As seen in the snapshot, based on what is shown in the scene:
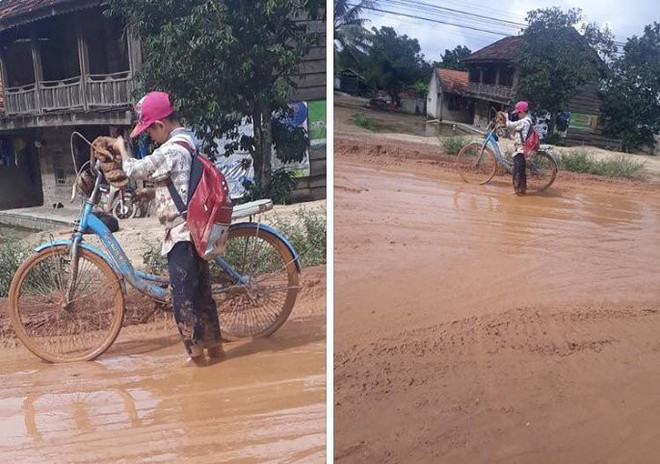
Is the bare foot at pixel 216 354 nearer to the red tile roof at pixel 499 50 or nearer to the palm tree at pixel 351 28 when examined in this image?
the palm tree at pixel 351 28

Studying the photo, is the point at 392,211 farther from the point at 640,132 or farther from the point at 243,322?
the point at 640,132

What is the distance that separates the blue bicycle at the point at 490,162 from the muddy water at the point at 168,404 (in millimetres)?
603

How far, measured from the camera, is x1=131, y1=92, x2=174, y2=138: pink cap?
169 cm

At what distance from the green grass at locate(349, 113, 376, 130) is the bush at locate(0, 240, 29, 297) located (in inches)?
35.6

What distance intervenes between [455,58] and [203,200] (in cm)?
73

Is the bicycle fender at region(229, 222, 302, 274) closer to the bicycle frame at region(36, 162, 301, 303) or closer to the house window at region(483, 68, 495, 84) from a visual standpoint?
the bicycle frame at region(36, 162, 301, 303)

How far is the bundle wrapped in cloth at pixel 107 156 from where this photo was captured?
5.62 feet

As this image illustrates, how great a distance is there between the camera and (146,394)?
5.96ft

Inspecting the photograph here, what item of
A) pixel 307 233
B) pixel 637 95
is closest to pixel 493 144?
pixel 637 95

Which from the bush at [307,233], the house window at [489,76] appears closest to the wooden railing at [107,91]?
the bush at [307,233]

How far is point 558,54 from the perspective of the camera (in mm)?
1625

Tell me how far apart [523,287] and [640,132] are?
1.71 feet

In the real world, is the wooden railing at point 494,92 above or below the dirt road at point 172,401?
above

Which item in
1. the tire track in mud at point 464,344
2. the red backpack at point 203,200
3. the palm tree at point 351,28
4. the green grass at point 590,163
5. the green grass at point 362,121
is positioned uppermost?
the palm tree at point 351,28
